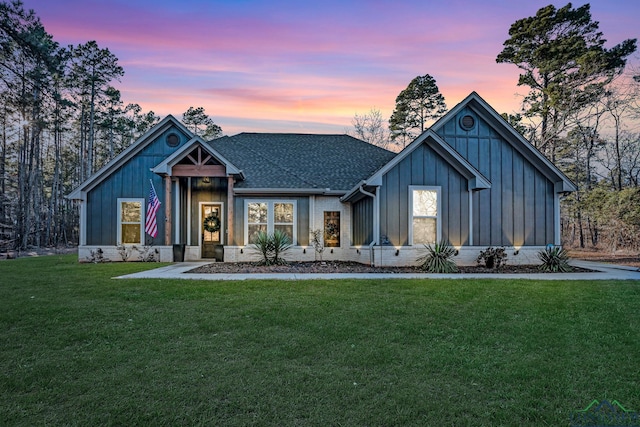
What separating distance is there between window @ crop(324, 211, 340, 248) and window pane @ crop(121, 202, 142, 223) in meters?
7.21

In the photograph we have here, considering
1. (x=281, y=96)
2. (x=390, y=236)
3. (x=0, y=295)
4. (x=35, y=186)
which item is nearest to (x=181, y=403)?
(x=0, y=295)

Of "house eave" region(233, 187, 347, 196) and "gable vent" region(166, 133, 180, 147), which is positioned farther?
"gable vent" region(166, 133, 180, 147)

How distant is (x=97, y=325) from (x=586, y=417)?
5.42 metres

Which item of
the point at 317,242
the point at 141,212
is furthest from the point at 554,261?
the point at 141,212

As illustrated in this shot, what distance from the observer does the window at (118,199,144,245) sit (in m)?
14.0

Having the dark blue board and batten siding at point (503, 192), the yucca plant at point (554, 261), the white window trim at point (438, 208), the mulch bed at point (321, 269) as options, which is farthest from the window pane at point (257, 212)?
the yucca plant at point (554, 261)

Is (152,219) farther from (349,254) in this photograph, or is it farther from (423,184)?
(423,184)

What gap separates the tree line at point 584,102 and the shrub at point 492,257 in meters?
7.62

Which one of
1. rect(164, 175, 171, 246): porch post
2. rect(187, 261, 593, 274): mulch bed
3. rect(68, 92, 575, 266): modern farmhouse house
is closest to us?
rect(187, 261, 593, 274): mulch bed

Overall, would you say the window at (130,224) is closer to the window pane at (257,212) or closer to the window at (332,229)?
the window pane at (257,212)

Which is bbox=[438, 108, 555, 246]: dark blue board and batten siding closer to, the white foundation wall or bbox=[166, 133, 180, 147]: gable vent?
the white foundation wall

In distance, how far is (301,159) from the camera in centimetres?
1662

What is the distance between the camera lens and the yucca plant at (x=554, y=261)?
11164mm

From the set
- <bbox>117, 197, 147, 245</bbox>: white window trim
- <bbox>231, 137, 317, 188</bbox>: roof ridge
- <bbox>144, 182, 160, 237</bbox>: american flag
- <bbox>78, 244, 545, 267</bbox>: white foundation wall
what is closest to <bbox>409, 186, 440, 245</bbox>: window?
<bbox>78, 244, 545, 267</bbox>: white foundation wall
